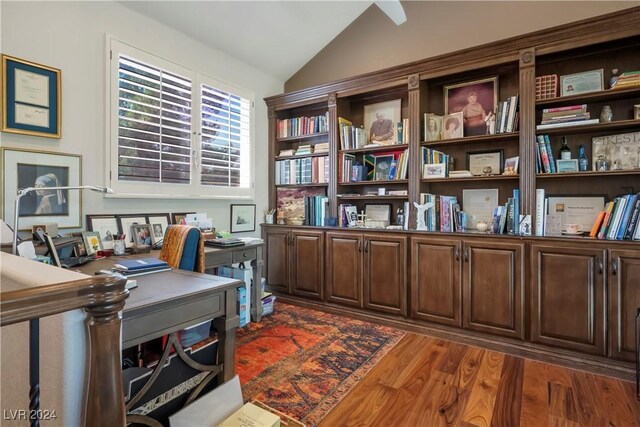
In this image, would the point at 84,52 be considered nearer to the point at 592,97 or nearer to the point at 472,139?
the point at 472,139

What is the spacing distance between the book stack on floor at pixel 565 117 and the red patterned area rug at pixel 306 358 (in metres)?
2.05

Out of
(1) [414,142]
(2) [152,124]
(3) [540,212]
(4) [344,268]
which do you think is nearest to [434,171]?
(1) [414,142]

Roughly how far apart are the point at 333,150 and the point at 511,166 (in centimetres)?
165

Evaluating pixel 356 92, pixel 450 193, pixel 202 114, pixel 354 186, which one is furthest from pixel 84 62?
pixel 450 193

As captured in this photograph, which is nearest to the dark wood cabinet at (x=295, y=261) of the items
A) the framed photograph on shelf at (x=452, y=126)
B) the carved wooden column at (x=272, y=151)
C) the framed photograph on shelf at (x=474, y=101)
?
the carved wooden column at (x=272, y=151)

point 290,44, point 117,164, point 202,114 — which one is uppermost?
point 290,44

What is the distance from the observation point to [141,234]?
2.67 m

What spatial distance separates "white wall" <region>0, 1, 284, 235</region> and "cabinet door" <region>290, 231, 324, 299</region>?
3.98 feet

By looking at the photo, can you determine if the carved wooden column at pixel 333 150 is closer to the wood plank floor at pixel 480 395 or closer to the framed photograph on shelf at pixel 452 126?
the framed photograph on shelf at pixel 452 126

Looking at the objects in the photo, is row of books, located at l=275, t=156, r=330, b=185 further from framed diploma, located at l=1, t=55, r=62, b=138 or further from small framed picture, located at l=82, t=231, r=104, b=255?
framed diploma, located at l=1, t=55, r=62, b=138

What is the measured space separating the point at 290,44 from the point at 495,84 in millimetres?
2150

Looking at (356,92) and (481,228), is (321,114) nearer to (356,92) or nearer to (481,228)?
(356,92)

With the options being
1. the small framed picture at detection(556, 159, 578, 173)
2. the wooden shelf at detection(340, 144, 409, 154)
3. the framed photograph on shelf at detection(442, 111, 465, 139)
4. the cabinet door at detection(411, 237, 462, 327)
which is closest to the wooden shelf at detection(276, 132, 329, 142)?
the wooden shelf at detection(340, 144, 409, 154)

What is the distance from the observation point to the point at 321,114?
398 centimetres
